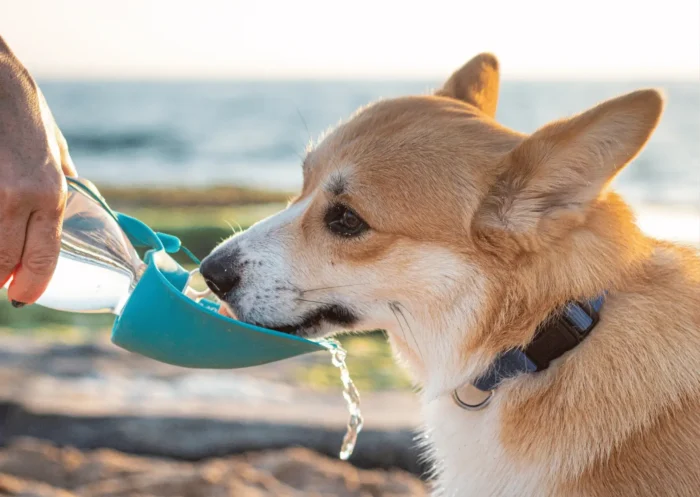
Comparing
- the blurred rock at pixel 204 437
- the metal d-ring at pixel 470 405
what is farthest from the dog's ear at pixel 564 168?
the blurred rock at pixel 204 437

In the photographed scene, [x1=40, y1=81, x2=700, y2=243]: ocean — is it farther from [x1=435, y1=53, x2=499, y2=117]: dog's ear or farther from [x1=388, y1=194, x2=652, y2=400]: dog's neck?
[x1=388, y1=194, x2=652, y2=400]: dog's neck

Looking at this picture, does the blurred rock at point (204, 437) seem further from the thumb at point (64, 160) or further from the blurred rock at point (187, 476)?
the thumb at point (64, 160)

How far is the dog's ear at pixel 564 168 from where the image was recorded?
2.33 meters

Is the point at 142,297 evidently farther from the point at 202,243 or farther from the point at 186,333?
the point at 202,243

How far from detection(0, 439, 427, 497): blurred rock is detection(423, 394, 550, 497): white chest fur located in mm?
1042

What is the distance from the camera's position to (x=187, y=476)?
384cm

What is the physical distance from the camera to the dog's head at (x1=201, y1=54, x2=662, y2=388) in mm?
2654

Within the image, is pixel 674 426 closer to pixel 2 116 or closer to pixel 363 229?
pixel 363 229

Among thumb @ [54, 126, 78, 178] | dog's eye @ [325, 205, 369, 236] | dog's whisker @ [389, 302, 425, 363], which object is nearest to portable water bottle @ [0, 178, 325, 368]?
thumb @ [54, 126, 78, 178]

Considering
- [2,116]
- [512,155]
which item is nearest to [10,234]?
[2,116]

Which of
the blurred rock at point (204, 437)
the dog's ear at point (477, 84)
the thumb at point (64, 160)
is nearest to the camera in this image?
the thumb at point (64, 160)

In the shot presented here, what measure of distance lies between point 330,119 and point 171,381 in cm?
3286

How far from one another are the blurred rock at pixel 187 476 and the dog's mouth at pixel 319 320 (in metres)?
1.14

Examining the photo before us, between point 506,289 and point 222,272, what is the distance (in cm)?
103
